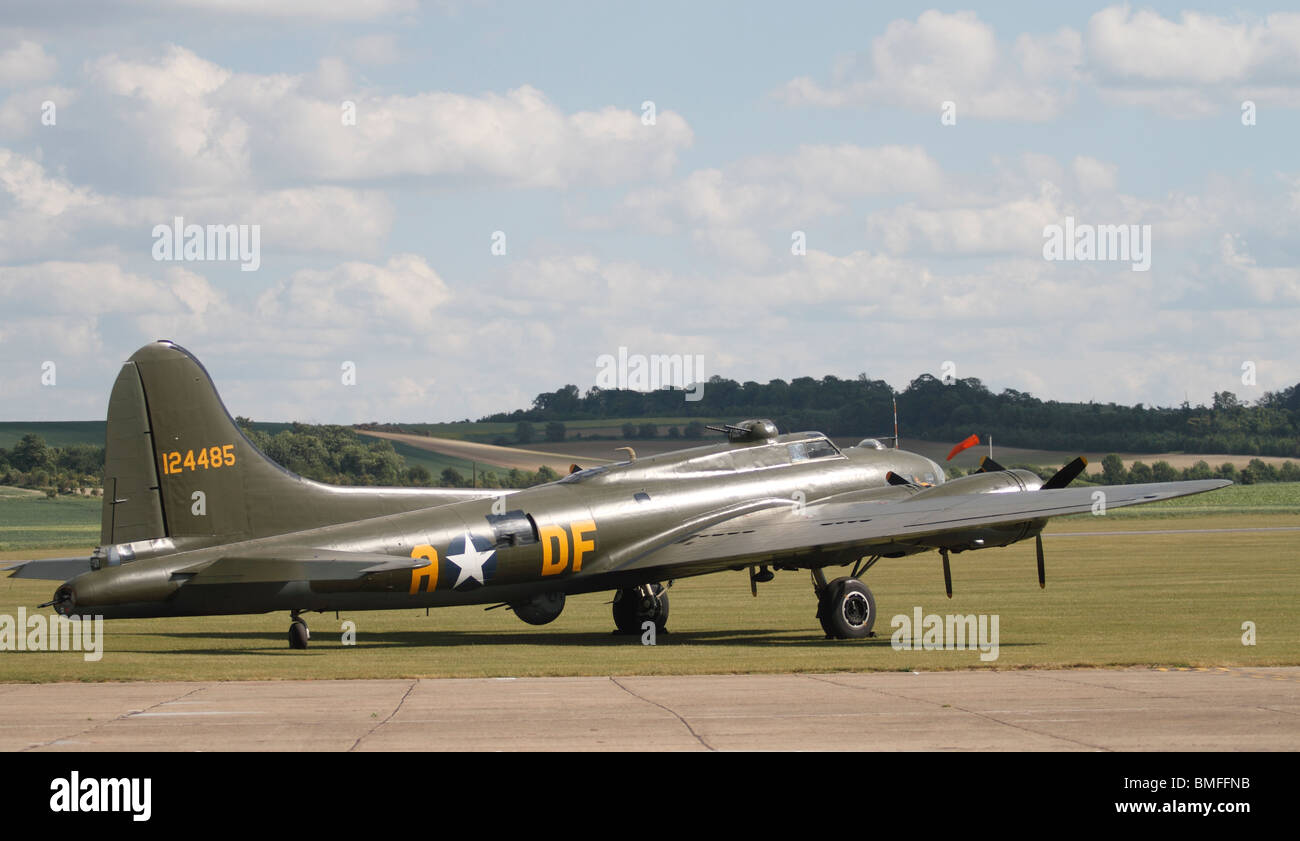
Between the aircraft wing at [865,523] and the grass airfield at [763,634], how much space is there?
6.45 ft

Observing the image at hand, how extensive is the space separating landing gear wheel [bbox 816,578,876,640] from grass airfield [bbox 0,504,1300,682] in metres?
0.60

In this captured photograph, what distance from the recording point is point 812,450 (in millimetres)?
35156

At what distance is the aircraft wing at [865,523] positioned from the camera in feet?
96.4

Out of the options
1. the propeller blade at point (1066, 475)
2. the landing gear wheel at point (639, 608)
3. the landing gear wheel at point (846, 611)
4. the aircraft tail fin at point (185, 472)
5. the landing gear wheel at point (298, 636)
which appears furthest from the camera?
the landing gear wheel at point (639, 608)

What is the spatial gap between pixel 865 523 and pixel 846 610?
223 centimetres

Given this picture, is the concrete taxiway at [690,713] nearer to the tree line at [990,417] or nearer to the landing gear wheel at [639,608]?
the landing gear wheel at [639,608]

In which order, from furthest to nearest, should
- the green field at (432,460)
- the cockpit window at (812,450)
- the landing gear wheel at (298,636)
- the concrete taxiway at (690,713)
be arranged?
the green field at (432,460) → the cockpit window at (812,450) → the landing gear wheel at (298,636) → the concrete taxiway at (690,713)

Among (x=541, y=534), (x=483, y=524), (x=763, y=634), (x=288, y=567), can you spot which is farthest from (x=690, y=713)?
(x=763, y=634)

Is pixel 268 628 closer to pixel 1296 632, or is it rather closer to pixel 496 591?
pixel 496 591

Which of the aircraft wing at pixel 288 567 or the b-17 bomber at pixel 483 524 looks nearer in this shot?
the aircraft wing at pixel 288 567

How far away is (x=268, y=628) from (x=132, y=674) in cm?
1278

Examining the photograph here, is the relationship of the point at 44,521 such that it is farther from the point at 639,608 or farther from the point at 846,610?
the point at 846,610

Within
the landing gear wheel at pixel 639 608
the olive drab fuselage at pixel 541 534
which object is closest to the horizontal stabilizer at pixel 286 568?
the olive drab fuselage at pixel 541 534

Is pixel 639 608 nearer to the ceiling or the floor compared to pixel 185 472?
nearer to the floor
